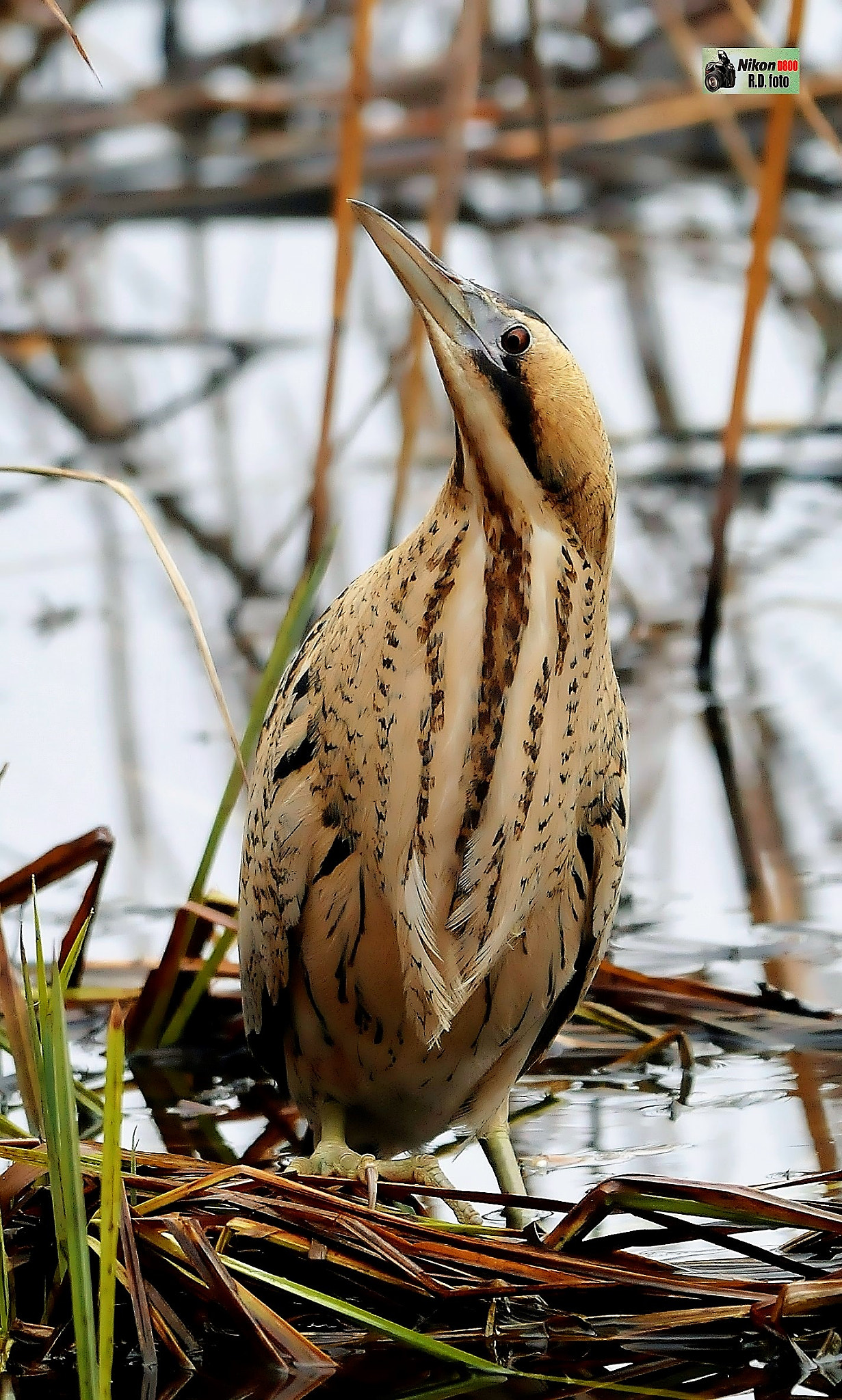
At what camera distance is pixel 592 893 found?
2.38 meters

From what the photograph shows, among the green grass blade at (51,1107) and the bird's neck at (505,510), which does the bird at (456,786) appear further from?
the green grass blade at (51,1107)

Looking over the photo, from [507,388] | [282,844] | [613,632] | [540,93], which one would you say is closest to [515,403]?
[507,388]

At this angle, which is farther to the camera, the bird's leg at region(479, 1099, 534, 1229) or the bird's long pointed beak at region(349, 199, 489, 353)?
the bird's leg at region(479, 1099, 534, 1229)

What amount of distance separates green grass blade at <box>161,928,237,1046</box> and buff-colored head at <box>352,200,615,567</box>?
994mm

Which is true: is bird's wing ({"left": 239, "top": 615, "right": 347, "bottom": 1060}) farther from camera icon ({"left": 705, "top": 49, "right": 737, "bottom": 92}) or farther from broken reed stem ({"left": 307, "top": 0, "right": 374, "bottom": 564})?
camera icon ({"left": 705, "top": 49, "right": 737, "bottom": 92})

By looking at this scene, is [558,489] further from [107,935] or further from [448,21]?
[448,21]

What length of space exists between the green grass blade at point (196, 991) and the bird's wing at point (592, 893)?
554 mm

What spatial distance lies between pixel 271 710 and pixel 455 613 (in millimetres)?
575

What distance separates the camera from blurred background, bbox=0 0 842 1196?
11.5ft

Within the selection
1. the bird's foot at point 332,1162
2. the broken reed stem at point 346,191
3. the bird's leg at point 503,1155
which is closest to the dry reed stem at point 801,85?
the broken reed stem at point 346,191

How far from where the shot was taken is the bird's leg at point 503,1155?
243 centimetres

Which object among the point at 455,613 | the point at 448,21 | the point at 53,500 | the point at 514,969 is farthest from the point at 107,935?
the point at 448,21

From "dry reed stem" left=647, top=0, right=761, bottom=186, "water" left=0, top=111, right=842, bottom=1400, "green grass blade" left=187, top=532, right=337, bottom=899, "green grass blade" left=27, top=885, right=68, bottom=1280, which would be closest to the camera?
"green grass blade" left=27, top=885, right=68, bottom=1280

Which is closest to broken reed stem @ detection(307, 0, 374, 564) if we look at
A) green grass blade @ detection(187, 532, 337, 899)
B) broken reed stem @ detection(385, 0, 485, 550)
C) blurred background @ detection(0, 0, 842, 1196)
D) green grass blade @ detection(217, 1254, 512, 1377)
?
blurred background @ detection(0, 0, 842, 1196)
